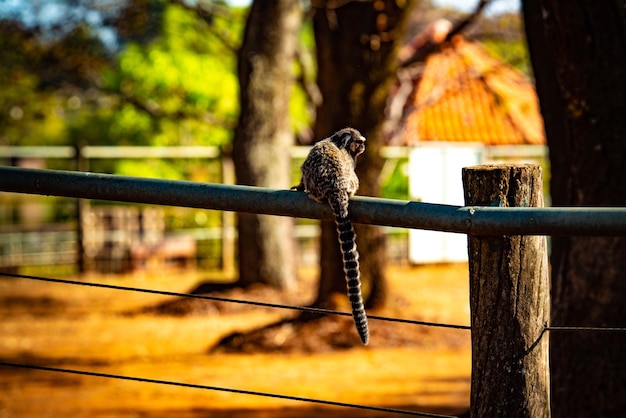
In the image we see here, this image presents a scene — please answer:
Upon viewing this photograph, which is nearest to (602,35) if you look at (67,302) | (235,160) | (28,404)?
(28,404)

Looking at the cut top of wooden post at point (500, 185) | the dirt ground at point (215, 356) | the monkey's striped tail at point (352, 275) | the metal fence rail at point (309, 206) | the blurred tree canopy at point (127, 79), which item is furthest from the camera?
the blurred tree canopy at point (127, 79)

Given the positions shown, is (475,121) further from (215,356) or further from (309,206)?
(309,206)

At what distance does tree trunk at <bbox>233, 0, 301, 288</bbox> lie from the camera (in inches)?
555

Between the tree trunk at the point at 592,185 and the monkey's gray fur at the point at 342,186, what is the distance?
4.20ft

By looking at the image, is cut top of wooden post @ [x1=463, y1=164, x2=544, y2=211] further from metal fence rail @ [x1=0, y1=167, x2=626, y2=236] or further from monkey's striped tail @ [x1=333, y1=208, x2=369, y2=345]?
monkey's striped tail @ [x1=333, y1=208, x2=369, y2=345]

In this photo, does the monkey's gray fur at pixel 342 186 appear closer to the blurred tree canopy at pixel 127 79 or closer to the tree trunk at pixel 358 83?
the tree trunk at pixel 358 83

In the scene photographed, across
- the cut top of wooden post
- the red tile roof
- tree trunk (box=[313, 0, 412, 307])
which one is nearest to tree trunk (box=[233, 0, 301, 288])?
tree trunk (box=[313, 0, 412, 307])

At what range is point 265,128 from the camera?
1449cm

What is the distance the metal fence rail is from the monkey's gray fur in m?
0.14

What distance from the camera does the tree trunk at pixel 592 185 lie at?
5.04m

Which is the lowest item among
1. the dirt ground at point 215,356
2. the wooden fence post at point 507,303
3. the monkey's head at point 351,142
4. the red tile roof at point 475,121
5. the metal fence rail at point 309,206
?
the dirt ground at point 215,356

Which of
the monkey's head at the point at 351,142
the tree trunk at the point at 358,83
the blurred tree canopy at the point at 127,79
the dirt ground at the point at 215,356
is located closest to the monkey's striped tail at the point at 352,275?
the monkey's head at the point at 351,142

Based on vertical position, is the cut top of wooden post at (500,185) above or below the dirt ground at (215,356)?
above

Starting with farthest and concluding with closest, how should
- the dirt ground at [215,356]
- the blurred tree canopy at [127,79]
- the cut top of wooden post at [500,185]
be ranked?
the blurred tree canopy at [127,79], the dirt ground at [215,356], the cut top of wooden post at [500,185]
